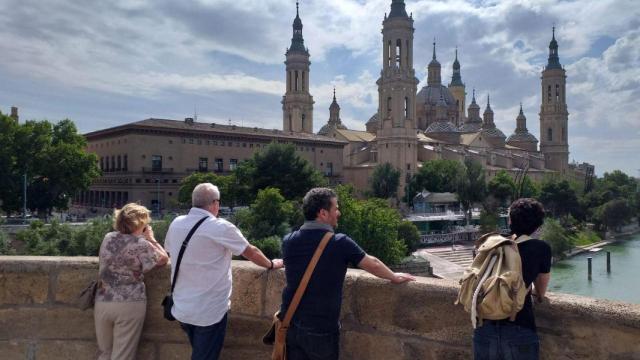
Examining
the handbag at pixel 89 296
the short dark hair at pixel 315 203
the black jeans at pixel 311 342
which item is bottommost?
the black jeans at pixel 311 342

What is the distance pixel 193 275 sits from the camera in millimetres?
3936

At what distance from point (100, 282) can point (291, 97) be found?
8317 centimetres

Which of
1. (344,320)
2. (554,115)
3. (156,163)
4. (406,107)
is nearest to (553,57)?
(554,115)

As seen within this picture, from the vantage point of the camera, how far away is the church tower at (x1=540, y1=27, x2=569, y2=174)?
10631cm

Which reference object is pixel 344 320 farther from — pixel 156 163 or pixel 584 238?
pixel 584 238

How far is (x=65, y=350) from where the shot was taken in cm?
475

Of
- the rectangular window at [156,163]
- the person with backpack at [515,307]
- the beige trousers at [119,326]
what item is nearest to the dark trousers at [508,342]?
the person with backpack at [515,307]

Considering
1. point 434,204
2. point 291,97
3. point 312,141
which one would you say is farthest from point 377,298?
point 291,97

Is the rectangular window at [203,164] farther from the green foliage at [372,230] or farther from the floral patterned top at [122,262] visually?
the floral patterned top at [122,262]

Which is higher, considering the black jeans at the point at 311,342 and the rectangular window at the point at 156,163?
the rectangular window at the point at 156,163

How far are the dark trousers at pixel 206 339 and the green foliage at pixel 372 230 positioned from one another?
3158cm

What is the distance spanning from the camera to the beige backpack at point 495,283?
329cm

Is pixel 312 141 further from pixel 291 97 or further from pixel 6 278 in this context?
pixel 6 278

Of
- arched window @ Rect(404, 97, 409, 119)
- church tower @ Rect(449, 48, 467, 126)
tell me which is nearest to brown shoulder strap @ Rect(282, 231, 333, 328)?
arched window @ Rect(404, 97, 409, 119)
